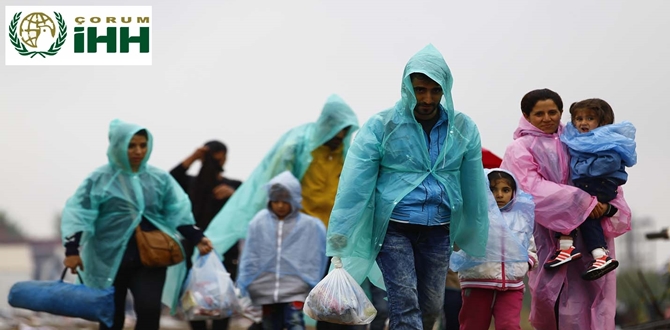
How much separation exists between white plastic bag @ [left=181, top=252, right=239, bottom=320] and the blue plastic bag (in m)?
0.78

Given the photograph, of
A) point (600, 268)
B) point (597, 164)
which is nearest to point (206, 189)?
point (597, 164)

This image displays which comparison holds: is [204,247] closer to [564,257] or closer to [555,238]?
[555,238]

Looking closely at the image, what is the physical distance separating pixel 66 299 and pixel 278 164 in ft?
7.82

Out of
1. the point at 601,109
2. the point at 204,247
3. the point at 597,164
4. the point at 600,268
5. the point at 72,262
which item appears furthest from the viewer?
the point at 204,247

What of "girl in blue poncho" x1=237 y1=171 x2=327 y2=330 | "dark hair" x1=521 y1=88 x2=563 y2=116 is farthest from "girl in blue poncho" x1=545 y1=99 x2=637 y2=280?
"girl in blue poncho" x1=237 y1=171 x2=327 y2=330

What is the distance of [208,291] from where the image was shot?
8.84m

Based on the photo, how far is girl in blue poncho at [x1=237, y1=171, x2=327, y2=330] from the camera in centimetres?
881

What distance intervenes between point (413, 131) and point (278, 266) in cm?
289

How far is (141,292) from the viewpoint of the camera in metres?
8.26

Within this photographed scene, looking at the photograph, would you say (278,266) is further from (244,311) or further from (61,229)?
(61,229)

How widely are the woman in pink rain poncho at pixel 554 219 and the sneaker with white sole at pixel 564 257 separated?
107 mm

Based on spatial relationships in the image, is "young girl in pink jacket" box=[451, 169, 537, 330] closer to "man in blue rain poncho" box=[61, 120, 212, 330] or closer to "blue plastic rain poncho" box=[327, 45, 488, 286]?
"blue plastic rain poncho" box=[327, 45, 488, 286]

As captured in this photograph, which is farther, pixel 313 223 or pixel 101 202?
→ pixel 313 223

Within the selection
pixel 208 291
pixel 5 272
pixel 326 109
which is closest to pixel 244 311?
pixel 208 291
